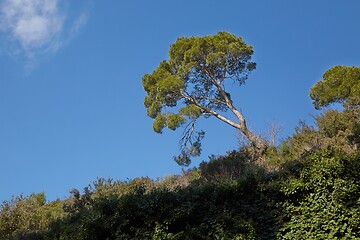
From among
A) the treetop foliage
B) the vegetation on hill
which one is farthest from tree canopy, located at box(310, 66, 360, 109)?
the vegetation on hill

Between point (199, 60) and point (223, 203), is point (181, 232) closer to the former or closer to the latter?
point (223, 203)

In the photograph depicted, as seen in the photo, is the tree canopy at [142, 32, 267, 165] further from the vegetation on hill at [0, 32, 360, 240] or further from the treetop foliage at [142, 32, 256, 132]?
the vegetation on hill at [0, 32, 360, 240]

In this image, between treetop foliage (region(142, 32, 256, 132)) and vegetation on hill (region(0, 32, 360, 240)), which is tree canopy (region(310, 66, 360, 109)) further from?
vegetation on hill (region(0, 32, 360, 240))

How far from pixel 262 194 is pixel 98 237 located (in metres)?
3.79

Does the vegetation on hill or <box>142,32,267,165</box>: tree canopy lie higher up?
<box>142,32,267,165</box>: tree canopy

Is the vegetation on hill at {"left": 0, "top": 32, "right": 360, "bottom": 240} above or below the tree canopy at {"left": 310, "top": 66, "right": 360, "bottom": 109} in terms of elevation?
below

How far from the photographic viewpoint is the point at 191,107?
739 inches

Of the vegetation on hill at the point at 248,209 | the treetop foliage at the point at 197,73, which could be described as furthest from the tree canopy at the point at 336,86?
the vegetation on hill at the point at 248,209

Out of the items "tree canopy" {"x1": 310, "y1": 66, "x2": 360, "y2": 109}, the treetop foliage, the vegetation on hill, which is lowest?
the vegetation on hill

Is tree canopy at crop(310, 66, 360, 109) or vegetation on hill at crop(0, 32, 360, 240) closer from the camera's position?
vegetation on hill at crop(0, 32, 360, 240)

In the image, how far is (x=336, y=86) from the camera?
65.1 feet

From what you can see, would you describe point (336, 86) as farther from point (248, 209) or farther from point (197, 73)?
point (248, 209)

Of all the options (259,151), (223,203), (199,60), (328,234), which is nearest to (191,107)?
(199,60)

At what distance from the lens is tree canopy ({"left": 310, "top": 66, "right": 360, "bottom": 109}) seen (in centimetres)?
1911
